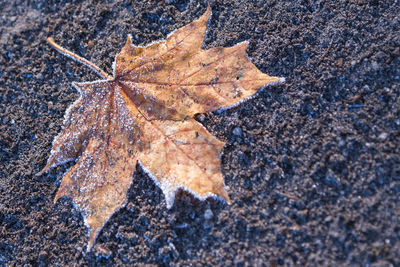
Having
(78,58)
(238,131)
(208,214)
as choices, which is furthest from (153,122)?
(78,58)

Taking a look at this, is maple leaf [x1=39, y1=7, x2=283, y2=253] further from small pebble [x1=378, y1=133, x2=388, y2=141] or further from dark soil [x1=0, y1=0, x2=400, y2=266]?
small pebble [x1=378, y1=133, x2=388, y2=141]

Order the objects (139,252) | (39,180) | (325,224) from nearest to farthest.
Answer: (325,224) < (139,252) < (39,180)

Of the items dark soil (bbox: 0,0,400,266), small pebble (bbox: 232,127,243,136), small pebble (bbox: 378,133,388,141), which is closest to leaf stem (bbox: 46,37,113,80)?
dark soil (bbox: 0,0,400,266)

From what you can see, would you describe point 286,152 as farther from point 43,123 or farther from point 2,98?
point 2,98

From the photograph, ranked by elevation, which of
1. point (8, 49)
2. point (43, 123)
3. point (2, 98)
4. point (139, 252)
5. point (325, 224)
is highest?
point (8, 49)

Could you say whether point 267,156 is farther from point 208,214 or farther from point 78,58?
point 78,58

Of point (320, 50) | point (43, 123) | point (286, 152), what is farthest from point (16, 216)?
point (320, 50)
